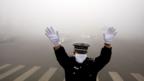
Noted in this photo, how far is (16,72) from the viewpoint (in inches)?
330

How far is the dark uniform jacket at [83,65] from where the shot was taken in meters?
2.95

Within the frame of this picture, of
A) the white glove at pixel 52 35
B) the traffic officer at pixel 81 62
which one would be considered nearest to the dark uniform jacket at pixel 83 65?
the traffic officer at pixel 81 62

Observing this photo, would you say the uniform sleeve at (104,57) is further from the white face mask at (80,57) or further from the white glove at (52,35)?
the white glove at (52,35)

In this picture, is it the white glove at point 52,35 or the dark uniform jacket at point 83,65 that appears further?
the dark uniform jacket at point 83,65

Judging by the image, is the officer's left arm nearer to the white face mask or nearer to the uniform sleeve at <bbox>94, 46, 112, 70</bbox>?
the uniform sleeve at <bbox>94, 46, 112, 70</bbox>

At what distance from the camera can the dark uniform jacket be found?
2953 millimetres

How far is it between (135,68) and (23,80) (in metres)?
4.41

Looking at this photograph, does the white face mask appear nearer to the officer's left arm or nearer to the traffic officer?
the traffic officer

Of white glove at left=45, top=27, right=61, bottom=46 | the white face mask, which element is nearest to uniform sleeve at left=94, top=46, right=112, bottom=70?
the white face mask

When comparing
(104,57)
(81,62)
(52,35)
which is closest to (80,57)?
(81,62)

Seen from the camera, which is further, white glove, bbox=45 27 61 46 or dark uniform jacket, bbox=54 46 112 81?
dark uniform jacket, bbox=54 46 112 81

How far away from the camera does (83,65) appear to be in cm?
297

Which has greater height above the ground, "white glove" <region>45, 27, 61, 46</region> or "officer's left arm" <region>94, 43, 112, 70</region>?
"white glove" <region>45, 27, 61, 46</region>

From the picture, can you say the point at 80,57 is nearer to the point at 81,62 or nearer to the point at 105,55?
the point at 81,62
